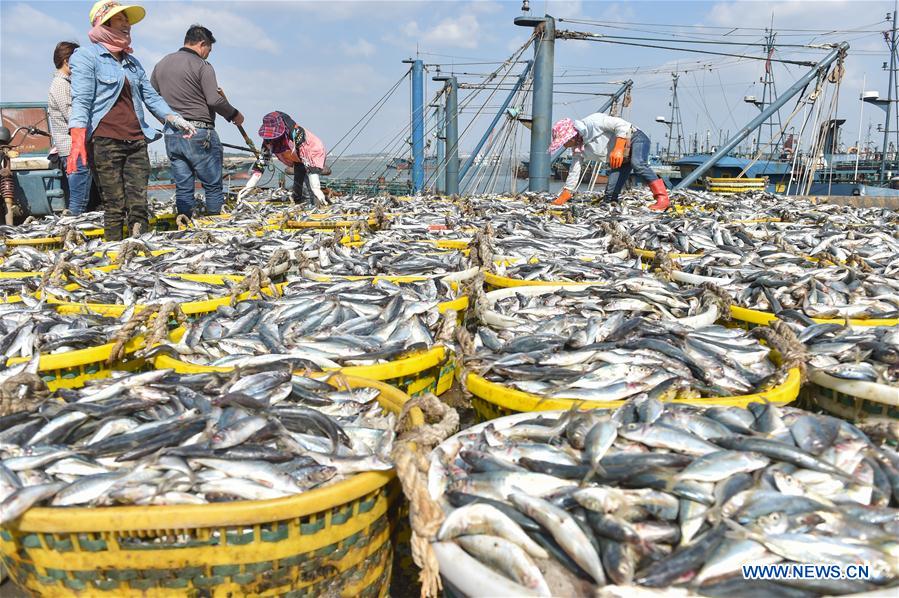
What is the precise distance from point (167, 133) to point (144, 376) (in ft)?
23.4

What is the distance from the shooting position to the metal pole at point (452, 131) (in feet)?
68.2

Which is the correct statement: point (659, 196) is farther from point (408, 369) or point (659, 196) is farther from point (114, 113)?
point (408, 369)

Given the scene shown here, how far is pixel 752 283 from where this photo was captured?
4527 millimetres

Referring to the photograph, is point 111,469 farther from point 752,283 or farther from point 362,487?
point 752,283

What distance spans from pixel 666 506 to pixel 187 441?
1.66m

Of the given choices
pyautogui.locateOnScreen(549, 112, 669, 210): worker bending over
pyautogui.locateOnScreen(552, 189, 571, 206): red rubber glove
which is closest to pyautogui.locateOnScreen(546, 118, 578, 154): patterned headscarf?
Result: pyautogui.locateOnScreen(549, 112, 669, 210): worker bending over

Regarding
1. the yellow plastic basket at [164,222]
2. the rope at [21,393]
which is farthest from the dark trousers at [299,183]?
the rope at [21,393]

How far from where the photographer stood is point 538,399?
8.37 feet

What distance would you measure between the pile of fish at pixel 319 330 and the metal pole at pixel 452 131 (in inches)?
654

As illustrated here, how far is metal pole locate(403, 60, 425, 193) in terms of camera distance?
2116 centimetres

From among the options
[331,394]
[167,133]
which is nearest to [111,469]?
[331,394]

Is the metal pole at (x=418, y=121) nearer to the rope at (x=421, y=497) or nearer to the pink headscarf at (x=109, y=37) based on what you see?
the pink headscarf at (x=109, y=37)

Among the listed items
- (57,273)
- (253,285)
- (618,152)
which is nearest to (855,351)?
(253,285)

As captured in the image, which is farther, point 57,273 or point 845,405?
point 57,273
